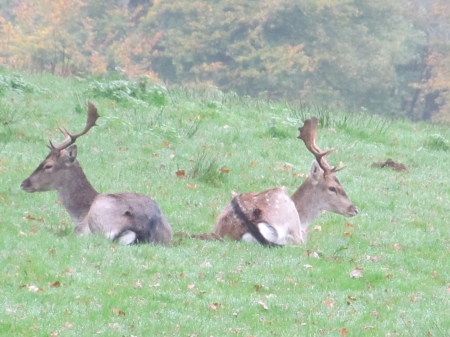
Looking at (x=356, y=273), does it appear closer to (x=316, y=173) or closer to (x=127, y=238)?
(x=127, y=238)

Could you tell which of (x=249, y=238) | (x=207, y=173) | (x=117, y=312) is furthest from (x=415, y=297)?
(x=207, y=173)

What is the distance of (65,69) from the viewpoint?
68.4ft

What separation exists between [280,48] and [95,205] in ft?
101

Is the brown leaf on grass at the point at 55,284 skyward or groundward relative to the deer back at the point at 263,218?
skyward

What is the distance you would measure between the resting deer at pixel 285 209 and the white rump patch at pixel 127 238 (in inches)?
44.0

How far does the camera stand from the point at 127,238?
861cm

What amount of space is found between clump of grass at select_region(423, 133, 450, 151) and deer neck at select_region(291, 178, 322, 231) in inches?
241

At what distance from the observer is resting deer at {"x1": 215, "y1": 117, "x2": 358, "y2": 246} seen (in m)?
9.26

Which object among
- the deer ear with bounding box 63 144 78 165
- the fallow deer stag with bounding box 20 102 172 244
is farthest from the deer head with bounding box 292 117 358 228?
the deer ear with bounding box 63 144 78 165

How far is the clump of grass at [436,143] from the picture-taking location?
16.0 m

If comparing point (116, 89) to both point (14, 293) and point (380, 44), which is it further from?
point (380, 44)

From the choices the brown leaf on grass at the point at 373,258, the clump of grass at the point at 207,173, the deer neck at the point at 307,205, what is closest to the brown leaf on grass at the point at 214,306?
the brown leaf on grass at the point at 373,258

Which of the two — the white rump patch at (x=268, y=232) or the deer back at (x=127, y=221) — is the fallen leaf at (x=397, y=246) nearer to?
the white rump patch at (x=268, y=232)

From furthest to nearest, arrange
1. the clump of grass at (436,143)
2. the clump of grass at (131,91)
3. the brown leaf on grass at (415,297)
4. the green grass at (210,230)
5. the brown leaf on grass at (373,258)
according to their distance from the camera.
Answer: the clump of grass at (436,143) < the clump of grass at (131,91) < the brown leaf on grass at (373,258) < the brown leaf on grass at (415,297) < the green grass at (210,230)
